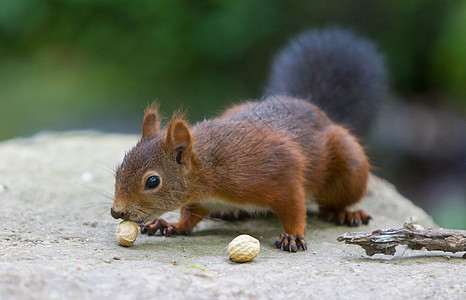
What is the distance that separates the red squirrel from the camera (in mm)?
2479

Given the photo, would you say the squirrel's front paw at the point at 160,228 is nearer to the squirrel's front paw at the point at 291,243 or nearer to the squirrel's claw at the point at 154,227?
the squirrel's claw at the point at 154,227

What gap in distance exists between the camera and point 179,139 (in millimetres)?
2535

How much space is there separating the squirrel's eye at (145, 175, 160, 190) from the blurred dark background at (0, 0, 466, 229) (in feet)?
10.2

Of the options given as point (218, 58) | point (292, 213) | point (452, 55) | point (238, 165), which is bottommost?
point (292, 213)

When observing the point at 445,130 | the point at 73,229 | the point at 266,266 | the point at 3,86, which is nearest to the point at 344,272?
the point at 266,266

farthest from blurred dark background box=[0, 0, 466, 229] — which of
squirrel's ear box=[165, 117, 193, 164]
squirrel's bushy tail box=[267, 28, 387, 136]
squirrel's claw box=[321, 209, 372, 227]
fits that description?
squirrel's ear box=[165, 117, 193, 164]

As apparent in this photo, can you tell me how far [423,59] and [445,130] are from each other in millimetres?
776

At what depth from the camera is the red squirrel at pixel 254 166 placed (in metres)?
2.48

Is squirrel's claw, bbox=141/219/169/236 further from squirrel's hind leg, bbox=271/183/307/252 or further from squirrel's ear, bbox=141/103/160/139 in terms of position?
squirrel's hind leg, bbox=271/183/307/252

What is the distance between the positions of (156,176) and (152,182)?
0.04 m

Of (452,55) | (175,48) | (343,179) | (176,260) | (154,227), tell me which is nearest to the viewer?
(176,260)

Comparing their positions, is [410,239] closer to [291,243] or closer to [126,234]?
[291,243]

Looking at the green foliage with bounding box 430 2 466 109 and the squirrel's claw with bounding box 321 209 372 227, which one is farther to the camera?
the green foliage with bounding box 430 2 466 109

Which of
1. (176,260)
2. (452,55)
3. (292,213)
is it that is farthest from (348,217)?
(452,55)
